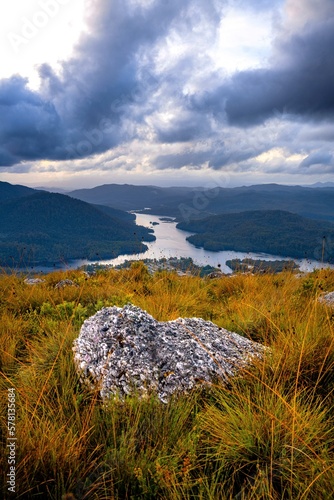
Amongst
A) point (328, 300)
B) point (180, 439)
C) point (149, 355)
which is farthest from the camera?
point (328, 300)

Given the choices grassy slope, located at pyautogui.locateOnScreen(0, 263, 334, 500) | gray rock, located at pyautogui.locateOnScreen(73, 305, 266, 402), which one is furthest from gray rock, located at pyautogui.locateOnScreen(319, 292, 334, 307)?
gray rock, located at pyautogui.locateOnScreen(73, 305, 266, 402)

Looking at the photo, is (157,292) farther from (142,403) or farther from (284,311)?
(142,403)

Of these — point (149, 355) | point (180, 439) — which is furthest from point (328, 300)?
point (180, 439)

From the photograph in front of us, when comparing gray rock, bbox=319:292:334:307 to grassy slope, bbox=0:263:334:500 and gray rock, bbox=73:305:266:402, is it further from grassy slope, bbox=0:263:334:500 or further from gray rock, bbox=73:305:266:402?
gray rock, bbox=73:305:266:402

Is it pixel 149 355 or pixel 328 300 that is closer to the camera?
pixel 149 355

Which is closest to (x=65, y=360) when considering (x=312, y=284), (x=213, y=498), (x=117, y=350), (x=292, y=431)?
(x=117, y=350)

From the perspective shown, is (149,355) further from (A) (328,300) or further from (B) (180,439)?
(A) (328,300)

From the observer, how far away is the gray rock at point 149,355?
2.92 meters

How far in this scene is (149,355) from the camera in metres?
3.20

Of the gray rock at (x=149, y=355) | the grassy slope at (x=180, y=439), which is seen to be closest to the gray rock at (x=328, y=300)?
the grassy slope at (x=180, y=439)

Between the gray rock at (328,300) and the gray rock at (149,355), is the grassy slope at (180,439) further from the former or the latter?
the gray rock at (328,300)

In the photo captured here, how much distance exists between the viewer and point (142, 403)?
262cm

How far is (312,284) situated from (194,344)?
4.94 m

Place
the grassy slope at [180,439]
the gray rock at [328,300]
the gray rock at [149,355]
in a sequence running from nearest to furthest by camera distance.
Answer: the grassy slope at [180,439] → the gray rock at [149,355] → the gray rock at [328,300]
